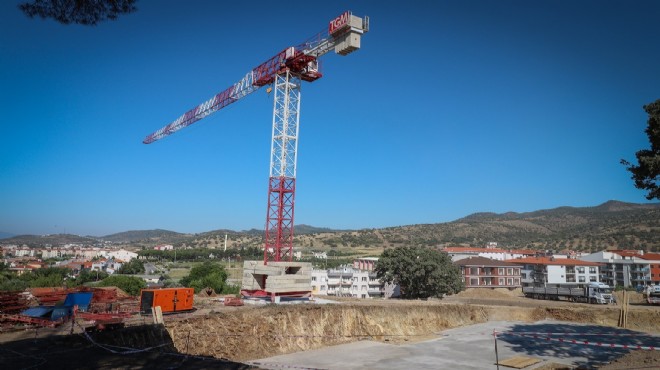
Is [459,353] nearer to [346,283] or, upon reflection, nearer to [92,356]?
[92,356]

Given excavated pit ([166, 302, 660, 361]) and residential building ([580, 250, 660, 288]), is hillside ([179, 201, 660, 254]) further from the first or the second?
excavated pit ([166, 302, 660, 361])

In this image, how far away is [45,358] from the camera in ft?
44.5

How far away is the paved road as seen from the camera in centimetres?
2053

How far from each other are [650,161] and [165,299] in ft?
84.7

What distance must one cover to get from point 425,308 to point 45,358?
27131 mm

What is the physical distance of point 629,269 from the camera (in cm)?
8038

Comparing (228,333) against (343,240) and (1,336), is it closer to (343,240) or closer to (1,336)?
(1,336)

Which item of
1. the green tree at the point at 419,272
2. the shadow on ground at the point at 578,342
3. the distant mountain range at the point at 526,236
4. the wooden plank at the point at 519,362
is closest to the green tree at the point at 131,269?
the green tree at the point at 419,272

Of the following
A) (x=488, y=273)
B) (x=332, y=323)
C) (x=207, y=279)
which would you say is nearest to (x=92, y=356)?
(x=332, y=323)

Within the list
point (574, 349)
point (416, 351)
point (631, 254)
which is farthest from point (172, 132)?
point (631, 254)

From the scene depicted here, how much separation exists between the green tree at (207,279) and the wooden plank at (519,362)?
127 ft

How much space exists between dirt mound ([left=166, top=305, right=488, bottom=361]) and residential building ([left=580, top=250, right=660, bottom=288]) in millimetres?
63650

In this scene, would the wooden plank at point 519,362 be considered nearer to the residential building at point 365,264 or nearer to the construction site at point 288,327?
the construction site at point 288,327

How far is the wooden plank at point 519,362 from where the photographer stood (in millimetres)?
19516
